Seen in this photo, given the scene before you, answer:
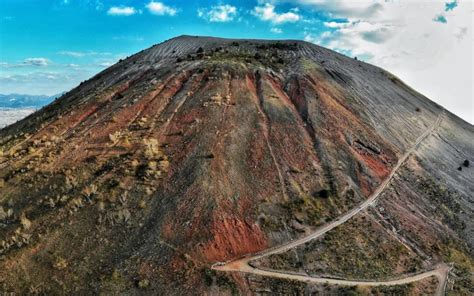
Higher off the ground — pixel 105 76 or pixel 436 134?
pixel 105 76

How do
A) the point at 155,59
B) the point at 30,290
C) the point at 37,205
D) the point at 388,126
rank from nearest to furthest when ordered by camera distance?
the point at 30,290 → the point at 37,205 → the point at 388,126 → the point at 155,59

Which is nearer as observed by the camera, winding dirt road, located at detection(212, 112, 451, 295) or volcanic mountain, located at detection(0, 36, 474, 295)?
volcanic mountain, located at detection(0, 36, 474, 295)

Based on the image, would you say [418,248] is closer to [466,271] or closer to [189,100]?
[466,271]

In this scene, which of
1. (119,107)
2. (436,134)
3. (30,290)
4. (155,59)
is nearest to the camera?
(30,290)

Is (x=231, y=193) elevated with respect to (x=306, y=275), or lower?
elevated

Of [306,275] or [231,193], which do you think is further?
[231,193]

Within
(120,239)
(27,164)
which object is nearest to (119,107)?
(27,164)

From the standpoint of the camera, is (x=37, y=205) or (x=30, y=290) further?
(x=37, y=205)

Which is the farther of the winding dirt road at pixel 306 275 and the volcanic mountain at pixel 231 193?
A: the winding dirt road at pixel 306 275
